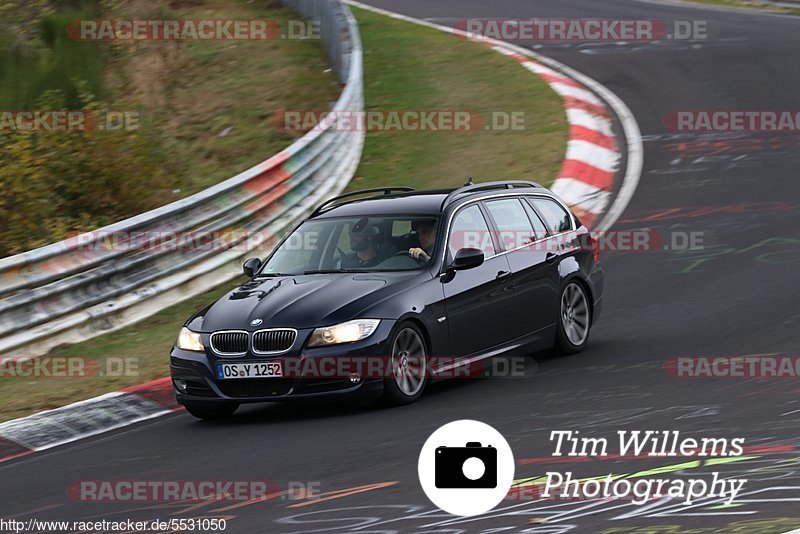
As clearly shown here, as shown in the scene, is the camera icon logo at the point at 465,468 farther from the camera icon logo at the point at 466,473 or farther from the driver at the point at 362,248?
the driver at the point at 362,248

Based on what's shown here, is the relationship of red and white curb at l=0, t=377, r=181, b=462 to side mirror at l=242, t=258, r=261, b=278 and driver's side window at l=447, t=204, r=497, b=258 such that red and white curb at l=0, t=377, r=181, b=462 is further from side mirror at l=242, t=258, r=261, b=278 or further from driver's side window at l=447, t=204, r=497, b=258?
driver's side window at l=447, t=204, r=497, b=258

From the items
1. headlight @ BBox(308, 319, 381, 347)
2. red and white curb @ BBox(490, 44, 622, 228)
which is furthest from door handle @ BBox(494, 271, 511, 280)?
red and white curb @ BBox(490, 44, 622, 228)

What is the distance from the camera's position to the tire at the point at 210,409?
9.05 m

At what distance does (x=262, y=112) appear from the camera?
20.1 m

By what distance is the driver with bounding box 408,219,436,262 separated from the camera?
9.54 m

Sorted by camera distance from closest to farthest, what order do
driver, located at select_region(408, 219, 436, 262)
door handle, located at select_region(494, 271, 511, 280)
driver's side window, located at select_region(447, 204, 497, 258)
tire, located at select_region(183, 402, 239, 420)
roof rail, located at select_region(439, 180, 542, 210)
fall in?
tire, located at select_region(183, 402, 239, 420) < driver, located at select_region(408, 219, 436, 262) < driver's side window, located at select_region(447, 204, 497, 258) < door handle, located at select_region(494, 271, 511, 280) < roof rail, located at select_region(439, 180, 542, 210)

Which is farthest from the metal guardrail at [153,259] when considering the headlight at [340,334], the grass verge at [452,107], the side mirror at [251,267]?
the headlight at [340,334]

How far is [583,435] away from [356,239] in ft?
9.86

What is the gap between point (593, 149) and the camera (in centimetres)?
1806

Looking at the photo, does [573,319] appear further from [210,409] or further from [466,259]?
[210,409]

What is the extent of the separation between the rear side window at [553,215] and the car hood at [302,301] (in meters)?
2.05

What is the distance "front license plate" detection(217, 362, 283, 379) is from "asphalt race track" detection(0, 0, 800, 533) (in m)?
0.37

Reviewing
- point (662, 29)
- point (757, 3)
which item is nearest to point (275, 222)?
point (662, 29)

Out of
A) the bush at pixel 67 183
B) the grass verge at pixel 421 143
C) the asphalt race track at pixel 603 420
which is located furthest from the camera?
the bush at pixel 67 183
